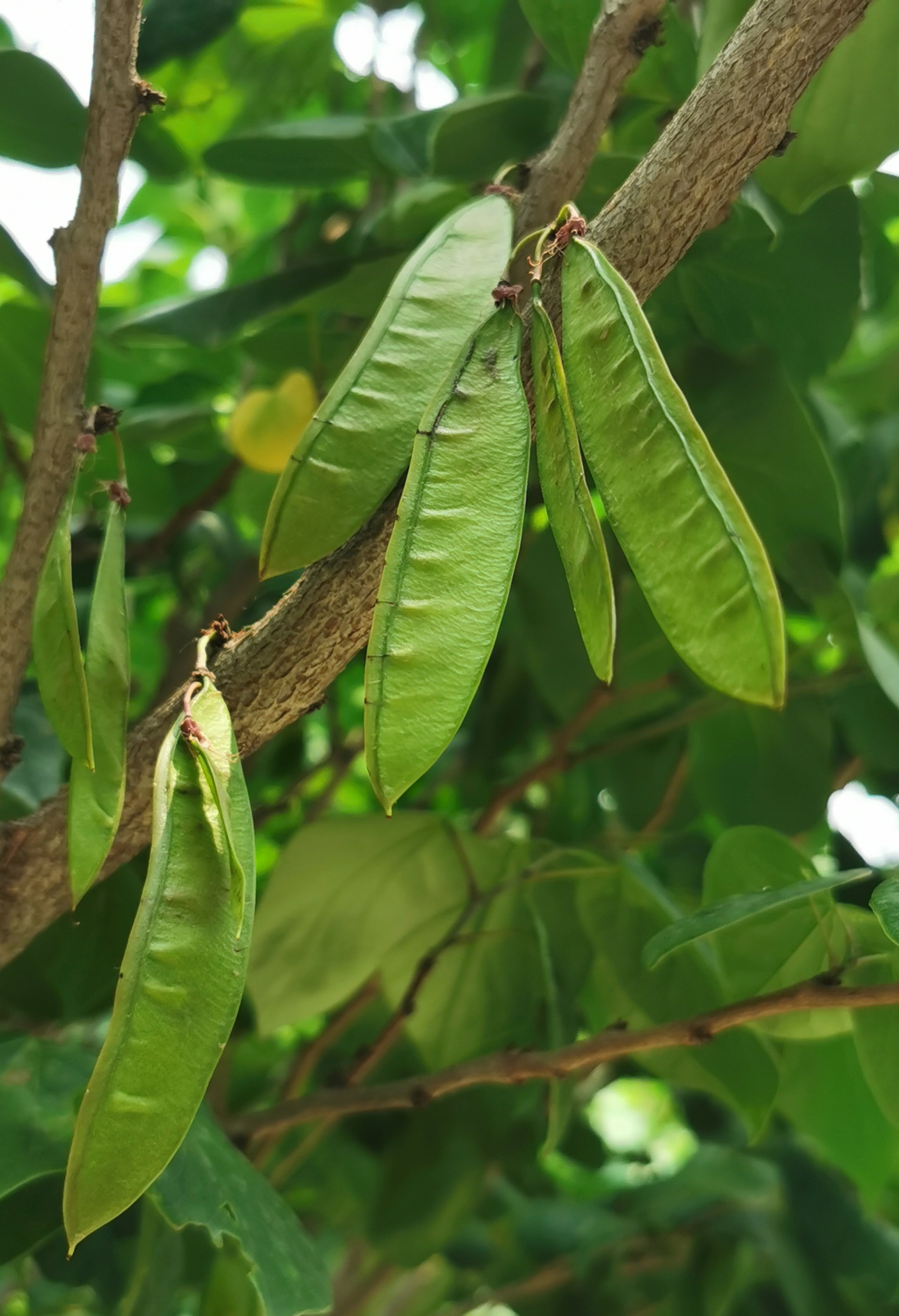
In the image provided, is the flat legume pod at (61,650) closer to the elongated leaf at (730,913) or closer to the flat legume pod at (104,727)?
the flat legume pod at (104,727)

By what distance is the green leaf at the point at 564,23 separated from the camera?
0.56m

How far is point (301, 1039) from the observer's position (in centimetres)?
94

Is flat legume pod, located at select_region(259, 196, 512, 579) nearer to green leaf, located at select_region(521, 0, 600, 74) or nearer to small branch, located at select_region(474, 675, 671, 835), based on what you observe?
green leaf, located at select_region(521, 0, 600, 74)

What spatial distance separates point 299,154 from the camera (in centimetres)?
66

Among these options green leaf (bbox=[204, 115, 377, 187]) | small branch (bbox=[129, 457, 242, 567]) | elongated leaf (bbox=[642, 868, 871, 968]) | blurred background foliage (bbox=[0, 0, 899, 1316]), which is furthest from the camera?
small branch (bbox=[129, 457, 242, 567])

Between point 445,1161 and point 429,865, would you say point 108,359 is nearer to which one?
point 429,865

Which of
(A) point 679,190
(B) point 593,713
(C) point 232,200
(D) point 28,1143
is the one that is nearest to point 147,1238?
(D) point 28,1143

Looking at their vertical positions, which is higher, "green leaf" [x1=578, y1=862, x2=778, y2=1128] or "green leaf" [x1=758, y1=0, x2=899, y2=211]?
"green leaf" [x1=758, y1=0, x2=899, y2=211]

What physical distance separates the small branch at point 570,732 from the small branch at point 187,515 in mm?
274

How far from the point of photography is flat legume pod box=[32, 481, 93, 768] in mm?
387

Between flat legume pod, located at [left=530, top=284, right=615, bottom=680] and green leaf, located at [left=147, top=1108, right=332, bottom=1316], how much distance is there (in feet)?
0.88

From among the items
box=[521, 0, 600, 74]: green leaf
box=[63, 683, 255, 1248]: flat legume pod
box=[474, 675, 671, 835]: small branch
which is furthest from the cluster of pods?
box=[474, 675, 671, 835]: small branch

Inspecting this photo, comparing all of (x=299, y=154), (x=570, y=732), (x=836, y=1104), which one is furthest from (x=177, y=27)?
(x=836, y=1104)

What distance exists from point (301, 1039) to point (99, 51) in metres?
0.74
